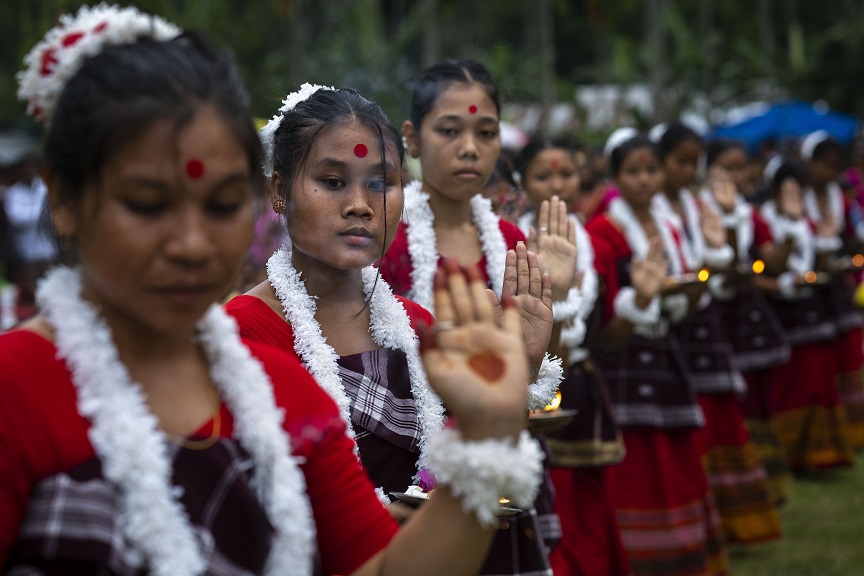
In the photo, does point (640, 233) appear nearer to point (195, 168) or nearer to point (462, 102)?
point (462, 102)

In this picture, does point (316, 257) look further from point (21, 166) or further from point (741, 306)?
point (21, 166)

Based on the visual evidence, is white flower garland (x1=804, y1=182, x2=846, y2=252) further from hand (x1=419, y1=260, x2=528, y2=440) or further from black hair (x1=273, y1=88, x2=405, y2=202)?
hand (x1=419, y1=260, x2=528, y2=440)

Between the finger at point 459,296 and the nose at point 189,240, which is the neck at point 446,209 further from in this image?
the nose at point 189,240

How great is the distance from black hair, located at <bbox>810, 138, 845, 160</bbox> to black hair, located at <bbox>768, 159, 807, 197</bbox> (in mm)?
285

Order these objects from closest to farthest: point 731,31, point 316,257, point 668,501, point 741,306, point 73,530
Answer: point 73,530, point 316,257, point 668,501, point 741,306, point 731,31

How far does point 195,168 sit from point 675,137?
5392 millimetres

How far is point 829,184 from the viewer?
9234 millimetres

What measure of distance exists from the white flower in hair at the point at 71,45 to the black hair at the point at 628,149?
4689mm

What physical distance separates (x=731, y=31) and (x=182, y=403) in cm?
2940

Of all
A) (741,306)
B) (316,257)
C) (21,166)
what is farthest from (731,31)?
(316,257)

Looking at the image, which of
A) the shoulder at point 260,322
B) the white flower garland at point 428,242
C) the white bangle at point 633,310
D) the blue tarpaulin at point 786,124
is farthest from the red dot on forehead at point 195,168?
the blue tarpaulin at point 786,124

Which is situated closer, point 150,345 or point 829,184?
point 150,345

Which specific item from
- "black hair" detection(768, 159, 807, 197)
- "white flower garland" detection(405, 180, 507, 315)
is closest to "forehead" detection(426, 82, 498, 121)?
"white flower garland" detection(405, 180, 507, 315)

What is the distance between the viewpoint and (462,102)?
4191 millimetres
